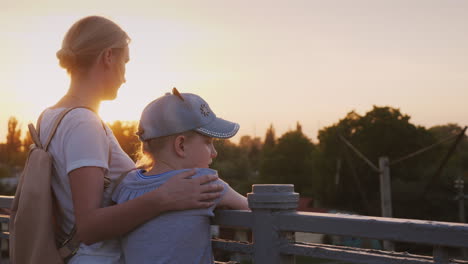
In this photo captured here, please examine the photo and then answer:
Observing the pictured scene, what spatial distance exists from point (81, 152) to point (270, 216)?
866 millimetres

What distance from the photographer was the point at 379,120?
49312 mm

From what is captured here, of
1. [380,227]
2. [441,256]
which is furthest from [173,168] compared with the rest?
[441,256]

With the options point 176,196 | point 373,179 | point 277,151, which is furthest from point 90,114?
point 277,151

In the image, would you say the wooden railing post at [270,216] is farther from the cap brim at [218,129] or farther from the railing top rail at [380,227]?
the cap brim at [218,129]

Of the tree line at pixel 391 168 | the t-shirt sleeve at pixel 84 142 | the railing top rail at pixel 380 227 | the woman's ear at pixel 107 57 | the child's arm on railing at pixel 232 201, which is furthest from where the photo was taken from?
the tree line at pixel 391 168

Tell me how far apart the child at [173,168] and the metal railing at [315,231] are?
196 mm

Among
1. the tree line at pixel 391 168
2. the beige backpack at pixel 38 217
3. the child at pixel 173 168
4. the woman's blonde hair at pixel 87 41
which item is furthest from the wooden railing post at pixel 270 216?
the tree line at pixel 391 168

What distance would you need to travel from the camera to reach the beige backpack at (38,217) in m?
2.36

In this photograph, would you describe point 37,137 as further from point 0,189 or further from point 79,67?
point 0,189

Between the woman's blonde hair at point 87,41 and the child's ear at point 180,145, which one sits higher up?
the woman's blonde hair at point 87,41

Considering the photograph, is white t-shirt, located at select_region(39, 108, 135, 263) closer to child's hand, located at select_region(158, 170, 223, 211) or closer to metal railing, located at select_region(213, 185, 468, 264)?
child's hand, located at select_region(158, 170, 223, 211)

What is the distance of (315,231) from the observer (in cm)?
230

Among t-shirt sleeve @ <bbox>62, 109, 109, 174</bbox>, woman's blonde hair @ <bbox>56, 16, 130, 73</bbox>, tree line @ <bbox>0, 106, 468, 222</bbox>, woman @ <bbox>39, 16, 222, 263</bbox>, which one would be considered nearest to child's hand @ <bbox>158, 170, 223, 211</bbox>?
woman @ <bbox>39, 16, 222, 263</bbox>

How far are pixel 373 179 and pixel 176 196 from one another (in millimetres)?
47338
